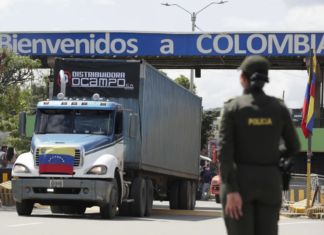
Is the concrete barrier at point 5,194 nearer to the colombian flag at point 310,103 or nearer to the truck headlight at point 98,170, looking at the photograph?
the truck headlight at point 98,170

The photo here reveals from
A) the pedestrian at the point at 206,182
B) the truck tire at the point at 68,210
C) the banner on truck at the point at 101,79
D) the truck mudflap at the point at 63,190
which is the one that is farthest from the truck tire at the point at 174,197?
the pedestrian at the point at 206,182

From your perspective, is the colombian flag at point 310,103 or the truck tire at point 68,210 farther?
the colombian flag at point 310,103

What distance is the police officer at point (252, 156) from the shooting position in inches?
223

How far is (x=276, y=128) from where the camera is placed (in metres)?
5.91

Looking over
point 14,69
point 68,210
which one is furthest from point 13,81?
point 68,210

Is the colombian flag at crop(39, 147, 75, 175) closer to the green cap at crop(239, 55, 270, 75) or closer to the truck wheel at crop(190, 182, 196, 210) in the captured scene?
the truck wheel at crop(190, 182, 196, 210)

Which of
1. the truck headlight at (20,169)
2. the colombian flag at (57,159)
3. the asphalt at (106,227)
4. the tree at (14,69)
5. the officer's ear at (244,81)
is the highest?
the tree at (14,69)

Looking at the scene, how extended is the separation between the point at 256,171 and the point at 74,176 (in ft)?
33.9

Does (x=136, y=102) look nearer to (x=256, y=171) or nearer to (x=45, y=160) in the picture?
(x=45, y=160)

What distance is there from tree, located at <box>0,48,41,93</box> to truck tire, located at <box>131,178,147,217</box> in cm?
696

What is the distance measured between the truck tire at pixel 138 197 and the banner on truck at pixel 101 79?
6.95 ft

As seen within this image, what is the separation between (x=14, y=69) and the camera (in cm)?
2336

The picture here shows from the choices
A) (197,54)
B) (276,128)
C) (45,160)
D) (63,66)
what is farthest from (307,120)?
(276,128)

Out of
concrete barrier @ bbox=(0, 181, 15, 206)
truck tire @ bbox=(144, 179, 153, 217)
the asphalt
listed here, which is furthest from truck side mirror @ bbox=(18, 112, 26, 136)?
concrete barrier @ bbox=(0, 181, 15, 206)
